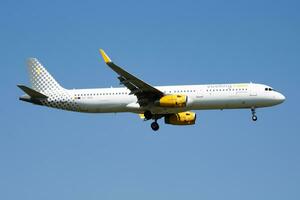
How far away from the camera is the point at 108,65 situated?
6488 cm

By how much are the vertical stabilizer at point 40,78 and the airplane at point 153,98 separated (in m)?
0.13

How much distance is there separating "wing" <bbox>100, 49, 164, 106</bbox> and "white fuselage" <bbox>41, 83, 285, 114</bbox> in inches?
33.1

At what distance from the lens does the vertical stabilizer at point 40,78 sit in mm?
75312

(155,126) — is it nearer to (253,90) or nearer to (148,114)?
(148,114)

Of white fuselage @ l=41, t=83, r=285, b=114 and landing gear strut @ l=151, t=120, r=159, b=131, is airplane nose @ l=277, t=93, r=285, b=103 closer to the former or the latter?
white fuselage @ l=41, t=83, r=285, b=114

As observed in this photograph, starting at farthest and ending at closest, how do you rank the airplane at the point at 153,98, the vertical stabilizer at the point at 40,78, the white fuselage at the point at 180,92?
the vertical stabilizer at the point at 40,78 → the white fuselage at the point at 180,92 → the airplane at the point at 153,98

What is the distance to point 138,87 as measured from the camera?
69562 millimetres

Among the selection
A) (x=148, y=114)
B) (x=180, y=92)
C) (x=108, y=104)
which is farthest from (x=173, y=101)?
(x=108, y=104)

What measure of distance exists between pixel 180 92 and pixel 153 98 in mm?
2700

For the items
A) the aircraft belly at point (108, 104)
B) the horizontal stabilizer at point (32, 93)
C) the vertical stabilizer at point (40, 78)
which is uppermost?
the vertical stabilizer at point (40, 78)

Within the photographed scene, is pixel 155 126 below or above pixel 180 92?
below

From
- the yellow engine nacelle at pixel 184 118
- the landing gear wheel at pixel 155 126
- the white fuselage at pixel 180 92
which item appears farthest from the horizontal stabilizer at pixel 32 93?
the yellow engine nacelle at pixel 184 118

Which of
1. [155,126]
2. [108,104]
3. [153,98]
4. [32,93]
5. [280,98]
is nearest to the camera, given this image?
[153,98]

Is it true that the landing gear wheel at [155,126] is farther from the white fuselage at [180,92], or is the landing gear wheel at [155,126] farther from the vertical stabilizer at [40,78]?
the vertical stabilizer at [40,78]
